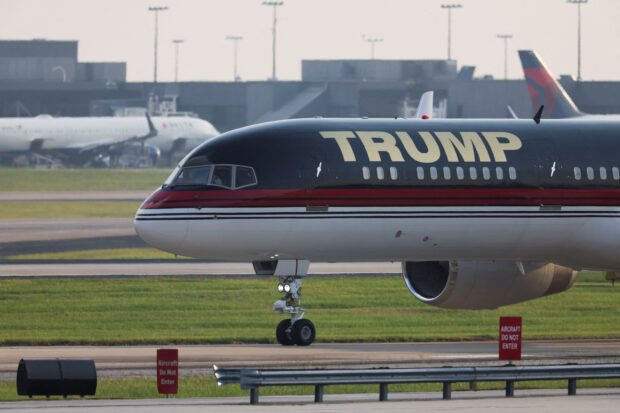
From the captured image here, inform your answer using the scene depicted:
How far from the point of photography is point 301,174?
105 feet

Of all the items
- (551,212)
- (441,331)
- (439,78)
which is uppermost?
(439,78)

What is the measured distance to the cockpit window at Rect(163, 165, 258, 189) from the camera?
3173cm

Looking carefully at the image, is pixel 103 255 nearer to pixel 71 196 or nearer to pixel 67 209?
pixel 67 209

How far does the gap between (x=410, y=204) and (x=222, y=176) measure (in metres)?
4.59

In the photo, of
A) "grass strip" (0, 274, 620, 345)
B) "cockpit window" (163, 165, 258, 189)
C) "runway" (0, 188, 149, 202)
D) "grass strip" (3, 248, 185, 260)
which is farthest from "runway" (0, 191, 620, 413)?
"runway" (0, 188, 149, 202)

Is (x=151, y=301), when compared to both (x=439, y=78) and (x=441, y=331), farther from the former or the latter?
(x=439, y=78)

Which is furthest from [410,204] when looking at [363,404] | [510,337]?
[363,404]

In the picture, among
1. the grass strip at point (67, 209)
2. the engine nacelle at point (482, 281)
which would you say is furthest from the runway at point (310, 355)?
the grass strip at point (67, 209)

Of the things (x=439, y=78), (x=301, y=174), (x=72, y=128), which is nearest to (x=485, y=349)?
(x=301, y=174)

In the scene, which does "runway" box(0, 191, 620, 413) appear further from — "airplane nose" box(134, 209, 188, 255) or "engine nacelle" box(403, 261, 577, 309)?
"airplane nose" box(134, 209, 188, 255)

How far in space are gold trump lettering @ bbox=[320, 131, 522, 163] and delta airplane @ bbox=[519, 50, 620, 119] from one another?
52198mm

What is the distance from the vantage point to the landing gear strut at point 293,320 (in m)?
32.3

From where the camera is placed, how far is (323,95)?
17375cm

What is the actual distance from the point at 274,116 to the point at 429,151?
140560 millimetres
